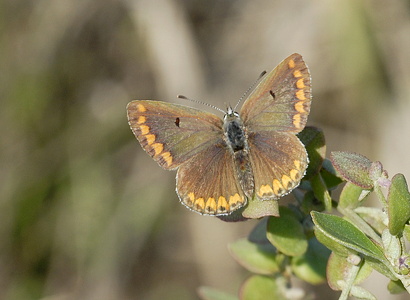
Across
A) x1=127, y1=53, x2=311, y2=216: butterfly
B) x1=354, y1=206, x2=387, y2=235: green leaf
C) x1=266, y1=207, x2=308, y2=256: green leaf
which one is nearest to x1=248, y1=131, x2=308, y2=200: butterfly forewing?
x1=127, y1=53, x2=311, y2=216: butterfly

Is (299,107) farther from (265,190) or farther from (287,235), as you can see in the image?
(287,235)

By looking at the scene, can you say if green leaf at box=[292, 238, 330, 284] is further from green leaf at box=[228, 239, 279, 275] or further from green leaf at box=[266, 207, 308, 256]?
green leaf at box=[266, 207, 308, 256]

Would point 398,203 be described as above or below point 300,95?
below

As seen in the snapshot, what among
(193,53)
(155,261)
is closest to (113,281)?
(155,261)

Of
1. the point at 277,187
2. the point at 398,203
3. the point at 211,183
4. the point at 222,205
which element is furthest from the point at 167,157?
the point at 398,203

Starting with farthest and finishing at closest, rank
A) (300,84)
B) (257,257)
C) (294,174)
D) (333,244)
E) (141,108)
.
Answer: (257,257)
(141,108)
(300,84)
(294,174)
(333,244)

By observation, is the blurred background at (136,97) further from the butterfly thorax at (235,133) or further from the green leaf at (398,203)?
the green leaf at (398,203)
